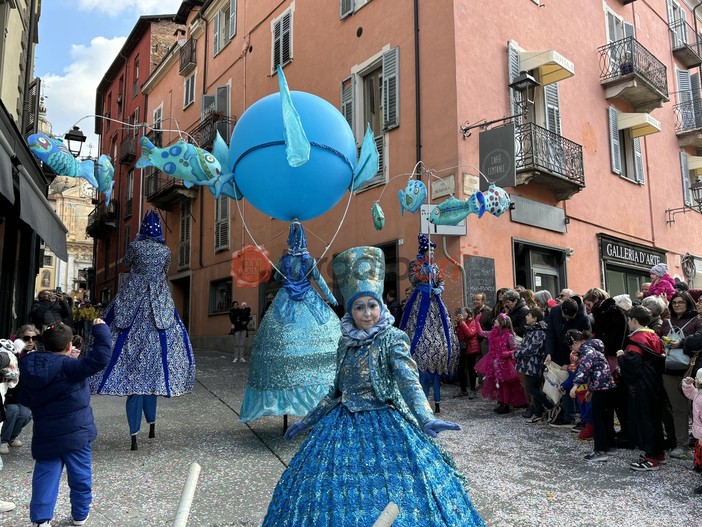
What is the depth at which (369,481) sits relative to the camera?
2252 mm

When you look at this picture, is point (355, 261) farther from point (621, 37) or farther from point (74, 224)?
point (74, 224)

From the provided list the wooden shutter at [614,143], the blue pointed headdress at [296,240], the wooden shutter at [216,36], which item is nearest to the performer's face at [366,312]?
the blue pointed headdress at [296,240]

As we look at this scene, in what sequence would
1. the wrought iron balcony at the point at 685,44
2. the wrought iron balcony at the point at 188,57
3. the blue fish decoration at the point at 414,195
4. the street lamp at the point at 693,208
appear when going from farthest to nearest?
the wrought iron balcony at the point at 188,57, the wrought iron balcony at the point at 685,44, the street lamp at the point at 693,208, the blue fish decoration at the point at 414,195

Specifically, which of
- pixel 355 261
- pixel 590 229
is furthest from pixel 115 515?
pixel 590 229

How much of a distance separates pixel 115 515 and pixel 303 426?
1645mm

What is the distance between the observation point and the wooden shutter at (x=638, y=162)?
14.2m

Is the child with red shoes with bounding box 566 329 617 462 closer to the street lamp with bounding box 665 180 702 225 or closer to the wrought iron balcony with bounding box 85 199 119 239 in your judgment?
the street lamp with bounding box 665 180 702 225

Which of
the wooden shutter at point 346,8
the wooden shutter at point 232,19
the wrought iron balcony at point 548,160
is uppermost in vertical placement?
the wooden shutter at point 232,19

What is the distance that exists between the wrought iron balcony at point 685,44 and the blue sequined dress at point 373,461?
58.0 ft

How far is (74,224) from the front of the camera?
6109 centimetres

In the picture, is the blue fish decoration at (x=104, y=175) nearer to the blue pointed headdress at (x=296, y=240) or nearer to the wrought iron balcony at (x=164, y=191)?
the blue pointed headdress at (x=296, y=240)

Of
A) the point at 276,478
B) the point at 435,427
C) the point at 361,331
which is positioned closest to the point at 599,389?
the point at 276,478

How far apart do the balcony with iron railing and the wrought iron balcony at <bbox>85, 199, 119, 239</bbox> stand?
69.8 ft

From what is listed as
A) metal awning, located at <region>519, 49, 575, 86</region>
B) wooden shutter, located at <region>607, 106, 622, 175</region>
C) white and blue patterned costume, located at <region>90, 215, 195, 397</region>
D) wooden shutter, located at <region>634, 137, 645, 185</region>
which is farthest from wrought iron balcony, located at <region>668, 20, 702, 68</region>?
white and blue patterned costume, located at <region>90, 215, 195, 397</region>
